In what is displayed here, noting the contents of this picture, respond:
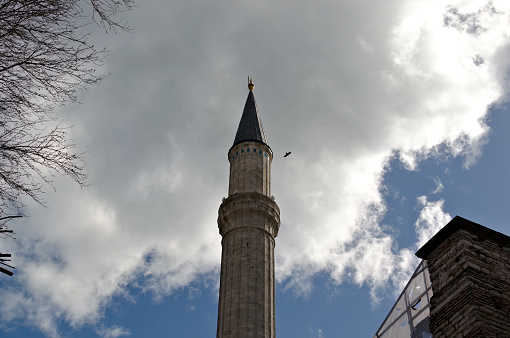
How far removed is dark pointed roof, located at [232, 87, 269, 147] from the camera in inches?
973

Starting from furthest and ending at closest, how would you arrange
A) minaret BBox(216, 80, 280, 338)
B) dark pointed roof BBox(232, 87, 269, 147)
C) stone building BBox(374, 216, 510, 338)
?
dark pointed roof BBox(232, 87, 269, 147) < minaret BBox(216, 80, 280, 338) < stone building BBox(374, 216, 510, 338)

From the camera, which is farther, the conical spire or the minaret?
the conical spire

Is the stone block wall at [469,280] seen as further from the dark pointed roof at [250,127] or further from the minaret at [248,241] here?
the dark pointed roof at [250,127]

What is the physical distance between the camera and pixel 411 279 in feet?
42.8

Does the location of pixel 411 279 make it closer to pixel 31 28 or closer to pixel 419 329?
pixel 419 329

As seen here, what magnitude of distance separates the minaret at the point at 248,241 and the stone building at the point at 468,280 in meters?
10.7

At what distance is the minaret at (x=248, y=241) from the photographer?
742 inches

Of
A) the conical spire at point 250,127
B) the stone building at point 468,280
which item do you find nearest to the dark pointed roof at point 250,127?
the conical spire at point 250,127

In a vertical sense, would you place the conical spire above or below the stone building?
above

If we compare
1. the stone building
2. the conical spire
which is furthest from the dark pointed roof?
the stone building

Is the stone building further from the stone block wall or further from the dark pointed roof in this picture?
the dark pointed roof

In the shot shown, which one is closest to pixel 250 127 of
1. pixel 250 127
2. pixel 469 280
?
pixel 250 127

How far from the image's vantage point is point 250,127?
25.5 metres

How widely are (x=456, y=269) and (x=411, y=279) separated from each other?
502 cm
